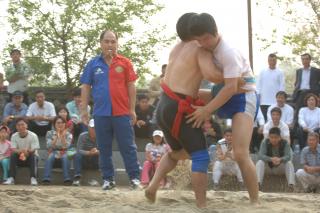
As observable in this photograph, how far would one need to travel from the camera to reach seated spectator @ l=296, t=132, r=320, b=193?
872cm

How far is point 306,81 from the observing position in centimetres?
1089

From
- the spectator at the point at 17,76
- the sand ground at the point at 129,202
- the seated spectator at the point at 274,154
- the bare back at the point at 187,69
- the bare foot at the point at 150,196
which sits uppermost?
the spectator at the point at 17,76

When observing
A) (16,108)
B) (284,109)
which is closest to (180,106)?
(284,109)

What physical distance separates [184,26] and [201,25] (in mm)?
261

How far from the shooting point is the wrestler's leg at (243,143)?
5.37 meters

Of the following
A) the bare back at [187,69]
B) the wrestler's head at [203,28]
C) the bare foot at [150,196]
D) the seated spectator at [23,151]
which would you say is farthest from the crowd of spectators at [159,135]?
the wrestler's head at [203,28]

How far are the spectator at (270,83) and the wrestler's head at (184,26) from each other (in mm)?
5506

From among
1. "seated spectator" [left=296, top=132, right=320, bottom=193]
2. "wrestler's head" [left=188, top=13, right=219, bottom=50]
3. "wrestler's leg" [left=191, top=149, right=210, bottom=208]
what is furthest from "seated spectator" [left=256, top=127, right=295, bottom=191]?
"wrestler's head" [left=188, top=13, right=219, bottom=50]

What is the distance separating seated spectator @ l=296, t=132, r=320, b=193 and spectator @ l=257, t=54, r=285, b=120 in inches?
67.4

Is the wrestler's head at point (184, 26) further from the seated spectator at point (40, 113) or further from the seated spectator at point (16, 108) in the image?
the seated spectator at point (16, 108)

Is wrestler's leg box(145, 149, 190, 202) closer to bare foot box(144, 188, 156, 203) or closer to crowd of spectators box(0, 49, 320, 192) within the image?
bare foot box(144, 188, 156, 203)

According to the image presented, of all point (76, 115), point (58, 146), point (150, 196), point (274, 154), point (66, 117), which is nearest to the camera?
point (150, 196)

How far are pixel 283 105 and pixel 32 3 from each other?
5.01 meters

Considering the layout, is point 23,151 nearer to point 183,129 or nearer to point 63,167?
point 63,167
